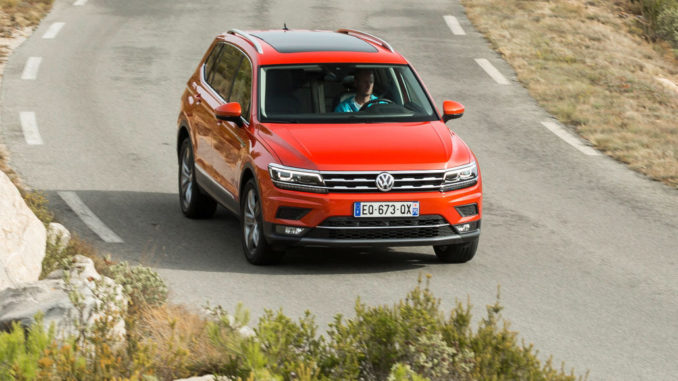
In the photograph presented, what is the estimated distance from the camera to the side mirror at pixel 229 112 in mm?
10078

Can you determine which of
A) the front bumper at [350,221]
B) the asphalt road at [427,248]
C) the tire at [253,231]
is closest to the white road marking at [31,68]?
the asphalt road at [427,248]

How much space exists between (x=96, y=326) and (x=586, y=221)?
23.4 feet

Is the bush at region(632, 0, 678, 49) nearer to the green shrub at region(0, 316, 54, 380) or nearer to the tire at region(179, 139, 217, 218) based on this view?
the tire at region(179, 139, 217, 218)

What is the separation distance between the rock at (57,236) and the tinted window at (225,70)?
240cm

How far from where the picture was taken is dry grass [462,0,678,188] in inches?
634

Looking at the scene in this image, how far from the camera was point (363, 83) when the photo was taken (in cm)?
1072

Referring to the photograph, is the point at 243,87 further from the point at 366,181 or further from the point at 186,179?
the point at 366,181

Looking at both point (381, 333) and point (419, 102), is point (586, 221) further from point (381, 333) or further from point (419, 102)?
point (381, 333)

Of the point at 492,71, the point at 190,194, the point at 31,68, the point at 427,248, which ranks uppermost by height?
the point at 427,248

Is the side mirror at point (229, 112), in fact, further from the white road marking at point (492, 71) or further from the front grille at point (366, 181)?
the white road marking at point (492, 71)

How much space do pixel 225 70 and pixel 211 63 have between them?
60cm

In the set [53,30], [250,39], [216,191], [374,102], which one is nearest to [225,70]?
[250,39]

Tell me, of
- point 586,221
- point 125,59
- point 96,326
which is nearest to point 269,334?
point 96,326

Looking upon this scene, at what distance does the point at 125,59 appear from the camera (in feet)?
70.3
